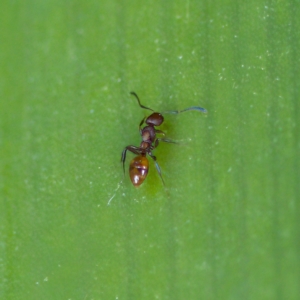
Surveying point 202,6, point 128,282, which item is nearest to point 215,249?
point 128,282

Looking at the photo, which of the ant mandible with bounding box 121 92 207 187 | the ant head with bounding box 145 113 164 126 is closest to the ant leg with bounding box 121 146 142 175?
the ant mandible with bounding box 121 92 207 187

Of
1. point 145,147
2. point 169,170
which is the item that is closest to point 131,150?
point 145,147

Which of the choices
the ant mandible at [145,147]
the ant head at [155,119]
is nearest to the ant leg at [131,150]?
the ant mandible at [145,147]

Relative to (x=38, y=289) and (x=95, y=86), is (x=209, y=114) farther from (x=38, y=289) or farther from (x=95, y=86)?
(x=38, y=289)

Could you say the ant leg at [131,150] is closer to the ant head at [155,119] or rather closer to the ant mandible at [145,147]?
the ant mandible at [145,147]

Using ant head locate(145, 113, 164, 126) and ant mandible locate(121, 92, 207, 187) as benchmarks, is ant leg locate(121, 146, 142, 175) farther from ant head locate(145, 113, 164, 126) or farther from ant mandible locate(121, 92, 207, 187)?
ant head locate(145, 113, 164, 126)

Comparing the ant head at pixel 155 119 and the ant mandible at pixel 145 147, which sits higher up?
the ant head at pixel 155 119
